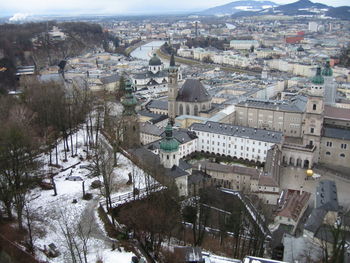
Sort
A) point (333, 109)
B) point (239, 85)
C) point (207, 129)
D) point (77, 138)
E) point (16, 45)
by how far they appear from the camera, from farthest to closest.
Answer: point (16, 45) → point (239, 85) → point (333, 109) → point (207, 129) → point (77, 138)

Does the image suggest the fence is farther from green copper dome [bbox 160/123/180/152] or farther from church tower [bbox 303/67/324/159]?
church tower [bbox 303/67/324/159]

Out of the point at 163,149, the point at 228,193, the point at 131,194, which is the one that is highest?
the point at 163,149

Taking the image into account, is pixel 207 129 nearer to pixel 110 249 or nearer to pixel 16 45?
pixel 110 249

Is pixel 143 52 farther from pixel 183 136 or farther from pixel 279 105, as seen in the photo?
pixel 183 136

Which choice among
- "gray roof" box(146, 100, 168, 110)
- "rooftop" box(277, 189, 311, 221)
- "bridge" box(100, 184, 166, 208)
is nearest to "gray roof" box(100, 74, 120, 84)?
"gray roof" box(146, 100, 168, 110)

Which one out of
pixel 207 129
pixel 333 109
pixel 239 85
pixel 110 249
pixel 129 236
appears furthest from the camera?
pixel 239 85

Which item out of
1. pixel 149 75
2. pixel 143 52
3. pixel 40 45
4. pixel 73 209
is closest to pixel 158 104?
A: pixel 149 75

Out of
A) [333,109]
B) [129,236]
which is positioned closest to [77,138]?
[129,236]
